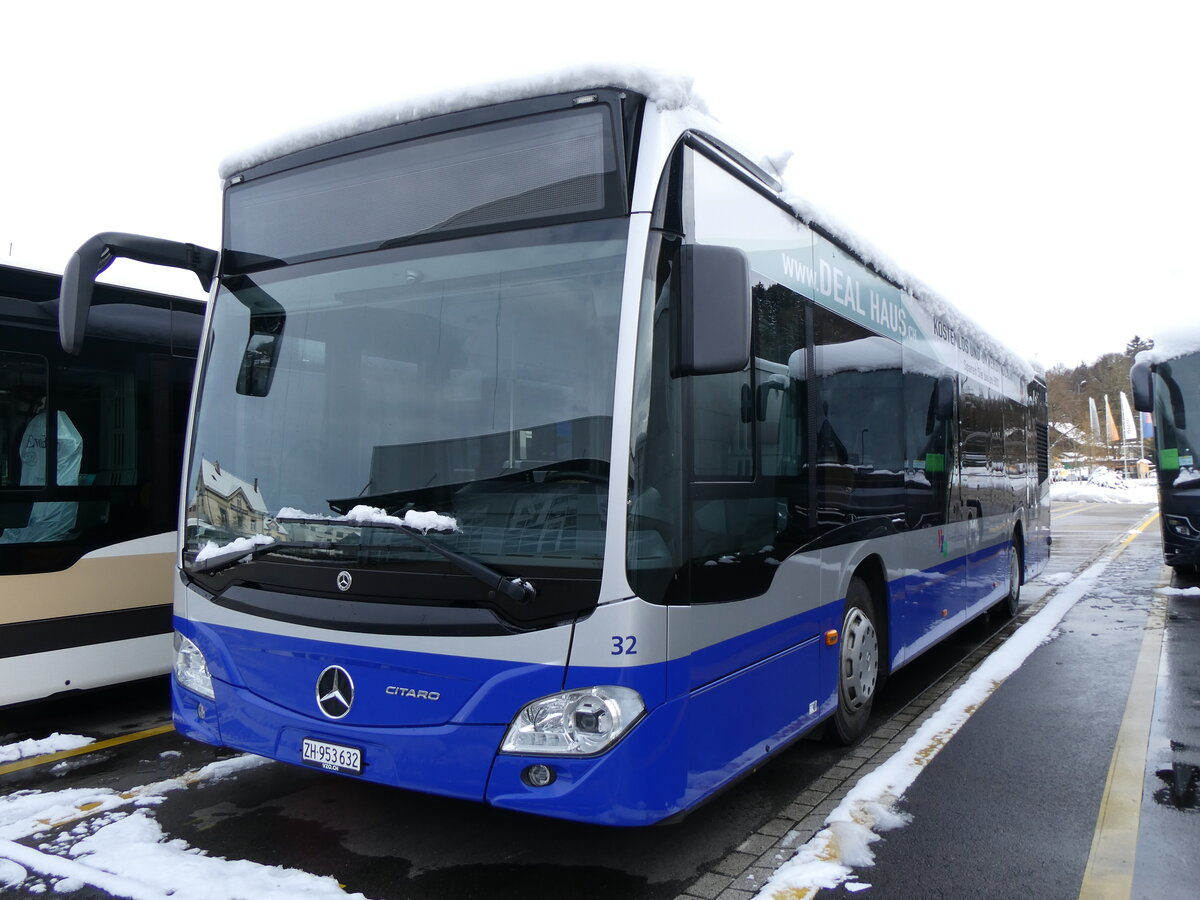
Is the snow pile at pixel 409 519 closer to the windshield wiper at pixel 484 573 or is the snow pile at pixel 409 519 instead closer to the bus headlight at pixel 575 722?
the windshield wiper at pixel 484 573

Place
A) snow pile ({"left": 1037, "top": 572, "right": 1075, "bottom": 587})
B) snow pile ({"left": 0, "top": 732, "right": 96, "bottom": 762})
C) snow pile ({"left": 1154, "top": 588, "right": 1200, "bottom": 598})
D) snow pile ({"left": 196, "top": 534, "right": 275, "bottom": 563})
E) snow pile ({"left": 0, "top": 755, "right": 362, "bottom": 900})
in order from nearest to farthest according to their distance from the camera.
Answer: snow pile ({"left": 0, "top": 755, "right": 362, "bottom": 900}), snow pile ({"left": 196, "top": 534, "right": 275, "bottom": 563}), snow pile ({"left": 0, "top": 732, "right": 96, "bottom": 762}), snow pile ({"left": 1154, "top": 588, "right": 1200, "bottom": 598}), snow pile ({"left": 1037, "top": 572, "right": 1075, "bottom": 587})

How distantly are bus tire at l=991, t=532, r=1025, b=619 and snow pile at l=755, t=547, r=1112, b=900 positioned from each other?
240 centimetres

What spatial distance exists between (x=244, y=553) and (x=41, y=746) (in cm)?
289

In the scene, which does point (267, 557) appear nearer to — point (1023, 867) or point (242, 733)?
point (242, 733)

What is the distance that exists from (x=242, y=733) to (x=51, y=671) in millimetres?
2675

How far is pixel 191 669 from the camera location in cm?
416

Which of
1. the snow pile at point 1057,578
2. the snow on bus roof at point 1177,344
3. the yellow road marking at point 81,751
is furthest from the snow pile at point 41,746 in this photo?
the snow on bus roof at point 1177,344

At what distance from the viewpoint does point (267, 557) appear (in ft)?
12.6

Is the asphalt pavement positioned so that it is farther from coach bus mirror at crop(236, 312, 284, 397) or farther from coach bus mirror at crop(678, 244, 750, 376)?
coach bus mirror at crop(236, 312, 284, 397)

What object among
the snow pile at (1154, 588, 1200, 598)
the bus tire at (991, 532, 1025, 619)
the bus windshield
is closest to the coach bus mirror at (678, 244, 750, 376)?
the bus windshield

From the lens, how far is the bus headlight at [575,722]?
3.20m

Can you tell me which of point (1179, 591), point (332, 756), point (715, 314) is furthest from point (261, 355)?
point (1179, 591)

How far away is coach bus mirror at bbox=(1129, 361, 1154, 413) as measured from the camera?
42.4 feet

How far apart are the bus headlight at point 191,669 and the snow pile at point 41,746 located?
2.01 m
